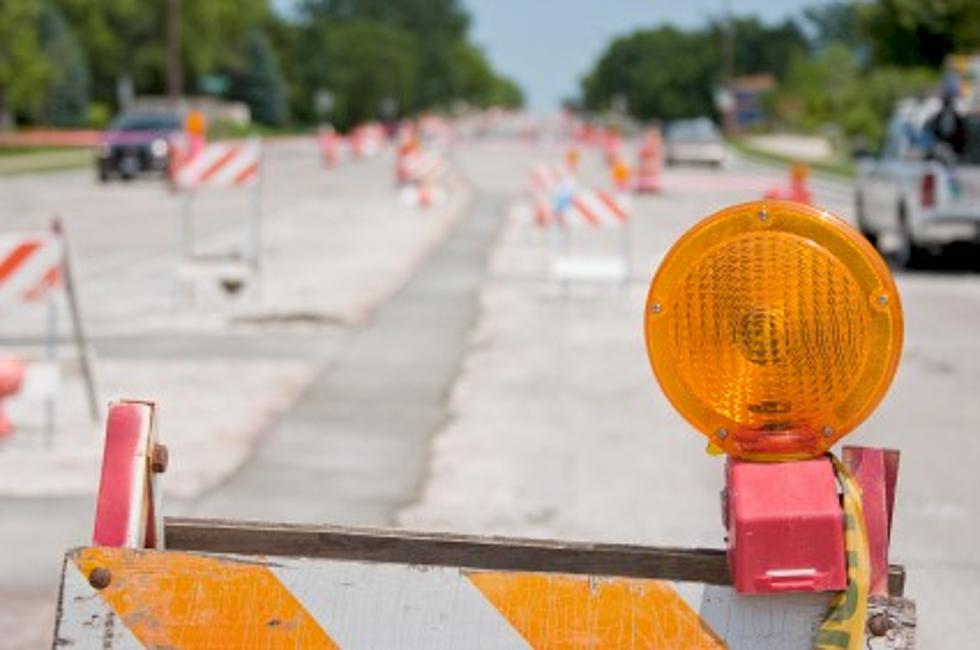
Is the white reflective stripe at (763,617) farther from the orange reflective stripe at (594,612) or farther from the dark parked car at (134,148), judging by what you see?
the dark parked car at (134,148)

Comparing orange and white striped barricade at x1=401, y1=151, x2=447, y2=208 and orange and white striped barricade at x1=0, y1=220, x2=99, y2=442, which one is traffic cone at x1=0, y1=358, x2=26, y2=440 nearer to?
orange and white striped barricade at x1=0, y1=220, x2=99, y2=442

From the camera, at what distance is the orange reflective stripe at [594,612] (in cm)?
293

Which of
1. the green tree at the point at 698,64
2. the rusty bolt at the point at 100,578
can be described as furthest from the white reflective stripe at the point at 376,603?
the green tree at the point at 698,64

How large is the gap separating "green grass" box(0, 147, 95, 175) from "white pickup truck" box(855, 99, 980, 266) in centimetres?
3372

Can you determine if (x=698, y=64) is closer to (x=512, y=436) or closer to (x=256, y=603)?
(x=512, y=436)

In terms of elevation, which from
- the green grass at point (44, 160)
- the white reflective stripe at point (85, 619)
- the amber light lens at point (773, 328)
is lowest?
the green grass at point (44, 160)

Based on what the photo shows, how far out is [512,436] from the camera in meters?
10.9

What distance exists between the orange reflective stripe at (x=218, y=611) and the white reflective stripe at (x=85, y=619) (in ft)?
0.05

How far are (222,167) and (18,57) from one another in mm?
56872

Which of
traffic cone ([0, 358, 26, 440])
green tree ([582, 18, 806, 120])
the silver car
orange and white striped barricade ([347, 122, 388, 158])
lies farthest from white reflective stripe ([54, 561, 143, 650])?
green tree ([582, 18, 806, 120])

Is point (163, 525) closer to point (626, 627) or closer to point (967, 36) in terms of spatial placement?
point (626, 627)

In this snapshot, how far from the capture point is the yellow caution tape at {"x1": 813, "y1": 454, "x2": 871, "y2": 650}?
2877 millimetres

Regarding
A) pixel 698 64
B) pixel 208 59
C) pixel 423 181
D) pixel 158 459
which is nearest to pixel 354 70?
pixel 698 64

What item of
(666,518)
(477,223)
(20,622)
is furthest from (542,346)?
(477,223)
